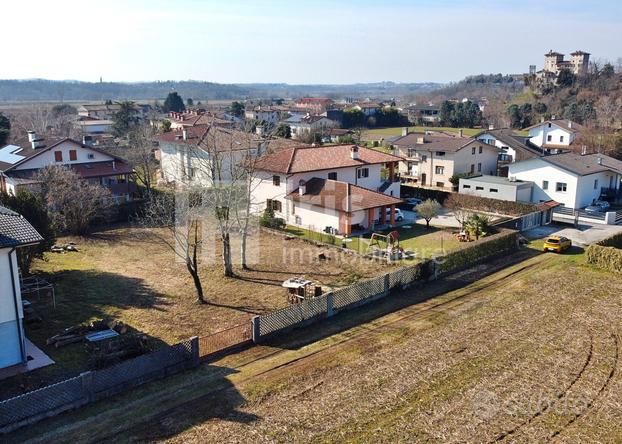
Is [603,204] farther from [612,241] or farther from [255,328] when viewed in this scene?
[255,328]

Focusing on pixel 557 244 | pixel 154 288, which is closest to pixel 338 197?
pixel 557 244

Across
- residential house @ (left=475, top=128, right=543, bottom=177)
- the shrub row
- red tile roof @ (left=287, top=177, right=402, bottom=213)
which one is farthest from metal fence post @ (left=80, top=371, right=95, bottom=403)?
residential house @ (left=475, top=128, right=543, bottom=177)

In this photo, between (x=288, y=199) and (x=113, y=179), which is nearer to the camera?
(x=288, y=199)

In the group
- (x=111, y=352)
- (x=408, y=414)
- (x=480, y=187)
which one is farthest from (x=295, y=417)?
(x=480, y=187)

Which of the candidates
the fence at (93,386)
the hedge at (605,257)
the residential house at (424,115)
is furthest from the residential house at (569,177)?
the residential house at (424,115)

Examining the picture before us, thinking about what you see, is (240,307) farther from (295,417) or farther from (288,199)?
(288,199)
